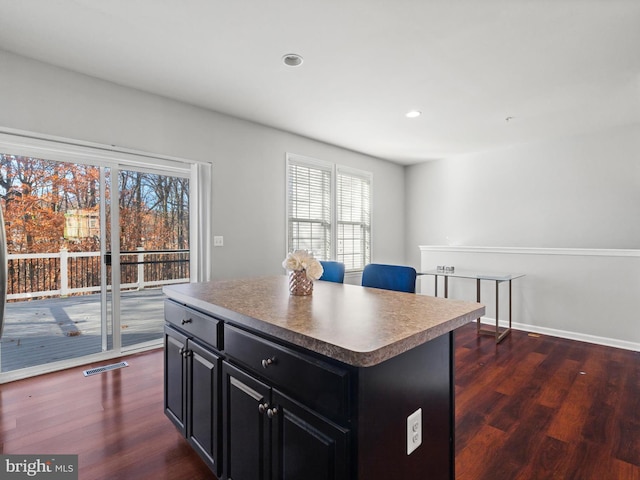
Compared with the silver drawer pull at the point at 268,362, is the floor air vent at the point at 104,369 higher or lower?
lower

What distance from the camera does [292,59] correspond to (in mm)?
2535

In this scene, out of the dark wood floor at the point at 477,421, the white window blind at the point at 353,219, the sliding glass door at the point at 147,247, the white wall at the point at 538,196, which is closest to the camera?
the dark wood floor at the point at 477,421

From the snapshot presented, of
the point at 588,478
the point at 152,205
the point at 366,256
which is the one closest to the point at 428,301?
the point at 588,478

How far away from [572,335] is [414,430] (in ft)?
12.5

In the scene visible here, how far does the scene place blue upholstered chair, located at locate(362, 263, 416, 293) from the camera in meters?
2.13

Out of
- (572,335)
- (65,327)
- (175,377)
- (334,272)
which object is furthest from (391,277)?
(65,327)

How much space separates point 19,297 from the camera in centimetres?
272

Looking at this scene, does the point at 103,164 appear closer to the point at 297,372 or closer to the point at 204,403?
the point at 204,403

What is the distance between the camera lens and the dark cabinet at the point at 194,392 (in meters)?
1.45

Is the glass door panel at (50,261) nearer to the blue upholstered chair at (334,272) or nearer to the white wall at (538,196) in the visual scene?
the blue upholstered chair at (334,272)

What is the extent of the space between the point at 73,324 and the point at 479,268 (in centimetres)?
489

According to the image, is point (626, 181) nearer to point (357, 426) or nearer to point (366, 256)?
point (366, 256)

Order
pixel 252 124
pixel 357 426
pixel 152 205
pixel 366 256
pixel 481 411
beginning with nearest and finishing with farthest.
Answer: pixel 357 426 → pixel 481 411 → pixel 152 205 → pixel 252 124 → pixel 366 256

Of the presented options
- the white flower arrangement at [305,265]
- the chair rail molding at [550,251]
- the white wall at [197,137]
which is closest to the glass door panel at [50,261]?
the white wall at [197,137]
